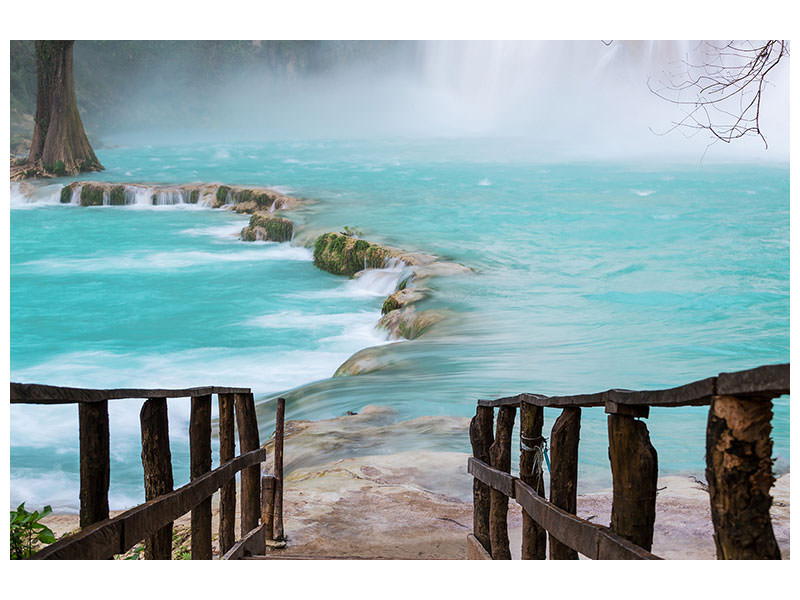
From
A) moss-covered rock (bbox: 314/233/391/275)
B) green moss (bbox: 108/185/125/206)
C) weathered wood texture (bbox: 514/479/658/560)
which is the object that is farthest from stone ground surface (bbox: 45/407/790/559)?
green moss (bbox: 108/185/125/206)

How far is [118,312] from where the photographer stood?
8430 mm

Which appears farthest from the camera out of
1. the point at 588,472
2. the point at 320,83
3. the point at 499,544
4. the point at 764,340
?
the point at 320,83

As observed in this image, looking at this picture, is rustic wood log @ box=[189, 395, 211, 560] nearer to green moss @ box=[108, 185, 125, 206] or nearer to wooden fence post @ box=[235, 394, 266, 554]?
wooden fence post @ box=[235, 394, 266, 554]

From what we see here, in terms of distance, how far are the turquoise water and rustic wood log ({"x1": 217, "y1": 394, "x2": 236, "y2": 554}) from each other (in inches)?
118

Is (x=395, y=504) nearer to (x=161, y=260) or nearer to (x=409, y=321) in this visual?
(x=409, y=321)

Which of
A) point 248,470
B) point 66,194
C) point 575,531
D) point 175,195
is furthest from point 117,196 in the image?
point 575,531

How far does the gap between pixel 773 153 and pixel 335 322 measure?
14.8 ft

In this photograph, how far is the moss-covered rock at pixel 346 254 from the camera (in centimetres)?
898

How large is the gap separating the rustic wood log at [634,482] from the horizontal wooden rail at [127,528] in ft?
→ 2.59

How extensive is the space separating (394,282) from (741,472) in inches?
300

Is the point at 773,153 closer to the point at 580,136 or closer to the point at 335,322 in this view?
the point at 580,136

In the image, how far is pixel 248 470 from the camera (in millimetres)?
2736

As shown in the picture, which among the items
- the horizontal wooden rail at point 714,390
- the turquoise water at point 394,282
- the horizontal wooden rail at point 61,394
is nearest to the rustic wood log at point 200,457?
the horizontal wooden rail at point 61,394
